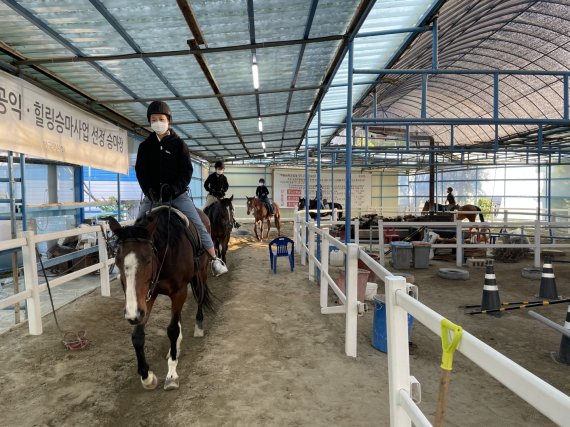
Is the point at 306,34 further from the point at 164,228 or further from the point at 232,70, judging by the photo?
the point at 164,228

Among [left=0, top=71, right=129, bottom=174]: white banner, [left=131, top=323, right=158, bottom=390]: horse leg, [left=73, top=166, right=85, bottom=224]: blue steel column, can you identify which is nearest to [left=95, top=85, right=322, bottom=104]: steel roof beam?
[left=0, top=71, right=129, bottom=174]: white banner

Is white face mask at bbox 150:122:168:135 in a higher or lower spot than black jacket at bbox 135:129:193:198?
higher

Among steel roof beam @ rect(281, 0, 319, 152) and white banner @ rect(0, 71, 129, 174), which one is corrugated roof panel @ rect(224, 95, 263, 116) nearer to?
steel roof beam @ rect(281, 0, 319, 152)

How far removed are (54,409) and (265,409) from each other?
181 cm

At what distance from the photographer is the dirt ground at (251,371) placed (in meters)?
2.99

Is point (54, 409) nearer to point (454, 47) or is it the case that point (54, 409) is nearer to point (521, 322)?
point (521, 322)

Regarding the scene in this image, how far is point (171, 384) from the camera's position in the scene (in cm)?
340

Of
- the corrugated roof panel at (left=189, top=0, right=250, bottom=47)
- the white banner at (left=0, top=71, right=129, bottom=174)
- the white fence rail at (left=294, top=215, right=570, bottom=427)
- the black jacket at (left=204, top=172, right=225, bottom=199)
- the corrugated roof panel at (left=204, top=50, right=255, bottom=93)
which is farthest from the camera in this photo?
the black jacket at (left=204, top=172, right=225, bottom=199)

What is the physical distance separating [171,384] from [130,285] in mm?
1214

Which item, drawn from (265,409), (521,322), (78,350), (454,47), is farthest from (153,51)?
(454,47)

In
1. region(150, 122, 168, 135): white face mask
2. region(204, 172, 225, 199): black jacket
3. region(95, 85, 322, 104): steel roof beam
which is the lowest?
region(204, 172, 225, 199): black jacket

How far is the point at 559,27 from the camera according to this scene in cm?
1048

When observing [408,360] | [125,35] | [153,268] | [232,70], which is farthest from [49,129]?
[408,360]

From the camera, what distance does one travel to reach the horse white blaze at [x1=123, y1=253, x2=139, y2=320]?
2748 millimetres
